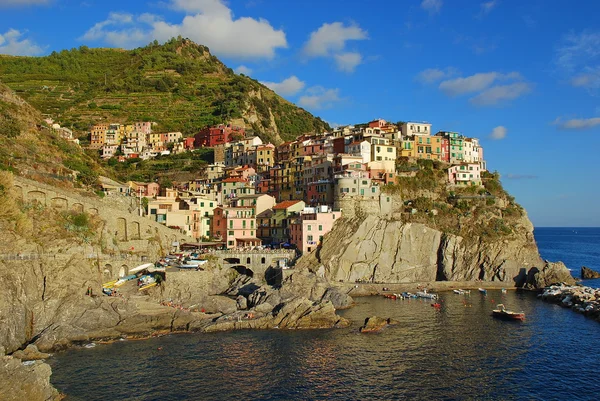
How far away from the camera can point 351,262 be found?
207ft

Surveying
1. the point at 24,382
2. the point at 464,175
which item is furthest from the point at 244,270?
the point at 464,175

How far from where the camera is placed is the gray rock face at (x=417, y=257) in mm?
63406

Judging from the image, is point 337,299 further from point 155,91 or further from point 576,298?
point 155,91

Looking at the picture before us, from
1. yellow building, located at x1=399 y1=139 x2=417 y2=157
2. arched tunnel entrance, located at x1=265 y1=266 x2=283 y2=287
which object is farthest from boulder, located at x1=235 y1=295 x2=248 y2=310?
yellow building, located at x1=399 y1=139 x2=417 y2=157

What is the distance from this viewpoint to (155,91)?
457ft

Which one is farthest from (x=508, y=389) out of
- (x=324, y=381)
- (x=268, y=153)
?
(x=268, y=153)

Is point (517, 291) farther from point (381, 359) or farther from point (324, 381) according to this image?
point (324, 381)

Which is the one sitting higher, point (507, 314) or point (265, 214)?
point (265, 214)

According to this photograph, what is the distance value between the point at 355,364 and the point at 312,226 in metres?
A: 31.2

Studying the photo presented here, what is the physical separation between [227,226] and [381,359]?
37116 millimetres

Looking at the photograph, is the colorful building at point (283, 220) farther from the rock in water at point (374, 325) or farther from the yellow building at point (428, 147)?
the rock in water at point (374, 325)

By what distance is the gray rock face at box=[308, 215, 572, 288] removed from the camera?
63406 millimetres

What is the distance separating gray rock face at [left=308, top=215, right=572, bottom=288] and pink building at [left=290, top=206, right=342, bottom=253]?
4.13 ft

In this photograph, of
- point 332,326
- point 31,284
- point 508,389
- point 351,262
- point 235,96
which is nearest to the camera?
point 508,389
